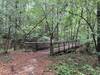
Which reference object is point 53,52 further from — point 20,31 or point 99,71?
point 20,31

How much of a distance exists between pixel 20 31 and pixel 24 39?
40.3 inches

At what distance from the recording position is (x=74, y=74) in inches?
378

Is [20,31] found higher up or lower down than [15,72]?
higher up

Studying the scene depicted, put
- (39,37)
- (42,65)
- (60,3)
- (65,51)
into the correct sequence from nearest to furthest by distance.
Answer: (42,65)
(60,3)
(65,51)
(39,37)

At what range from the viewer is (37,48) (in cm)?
1820

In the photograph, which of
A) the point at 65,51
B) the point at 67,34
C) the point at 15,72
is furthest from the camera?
the point at 67,34

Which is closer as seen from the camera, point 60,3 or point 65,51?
point 60,3

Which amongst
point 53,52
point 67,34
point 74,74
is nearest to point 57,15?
point 53,52

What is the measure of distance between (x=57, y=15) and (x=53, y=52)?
9.97 feet

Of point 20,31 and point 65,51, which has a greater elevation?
point 20,31

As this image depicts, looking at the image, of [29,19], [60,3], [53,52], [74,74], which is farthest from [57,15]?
[74,74]

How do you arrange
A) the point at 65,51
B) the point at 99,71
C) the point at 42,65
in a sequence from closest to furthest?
1. the point at 42,65
2. the point at 99,71
3. the point at 65,51

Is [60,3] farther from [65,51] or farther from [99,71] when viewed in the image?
[99,71]

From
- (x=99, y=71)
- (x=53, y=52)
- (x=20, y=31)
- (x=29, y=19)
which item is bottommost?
(x=99, y=71)
